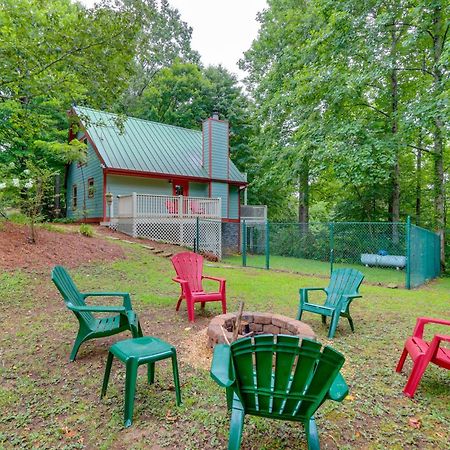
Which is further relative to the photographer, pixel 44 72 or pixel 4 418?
pixel 44 72

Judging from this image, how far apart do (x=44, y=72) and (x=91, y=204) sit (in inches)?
386

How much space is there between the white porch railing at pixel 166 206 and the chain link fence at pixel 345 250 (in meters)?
2.02

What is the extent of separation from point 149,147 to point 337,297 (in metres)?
13.4

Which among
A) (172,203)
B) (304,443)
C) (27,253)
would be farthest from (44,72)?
(172,203)

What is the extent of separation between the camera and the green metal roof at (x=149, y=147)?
557 inches

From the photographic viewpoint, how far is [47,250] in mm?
7750

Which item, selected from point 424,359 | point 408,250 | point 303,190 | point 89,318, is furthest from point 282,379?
point 303,190

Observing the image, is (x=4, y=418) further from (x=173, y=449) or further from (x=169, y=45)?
(x=169, y=45)

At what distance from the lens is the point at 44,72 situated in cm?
574

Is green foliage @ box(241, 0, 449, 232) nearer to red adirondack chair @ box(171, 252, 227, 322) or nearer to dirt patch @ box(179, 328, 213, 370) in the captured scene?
red adirondack chair @ box(171, 252, 227, 322)

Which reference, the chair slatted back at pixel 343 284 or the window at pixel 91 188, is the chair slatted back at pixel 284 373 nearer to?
the chair slatted back at pixel 343 284

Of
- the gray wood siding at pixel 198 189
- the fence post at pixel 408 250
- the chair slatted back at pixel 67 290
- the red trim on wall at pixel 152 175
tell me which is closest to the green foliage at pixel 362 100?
the red trim on wall at pixel 152 175

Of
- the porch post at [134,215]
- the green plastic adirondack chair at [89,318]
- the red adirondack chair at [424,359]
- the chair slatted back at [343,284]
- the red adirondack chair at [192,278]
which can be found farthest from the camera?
the porch post at [134,215]

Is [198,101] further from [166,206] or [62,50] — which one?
[62,50]
